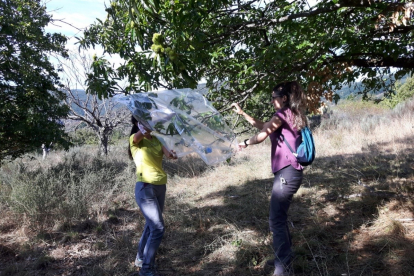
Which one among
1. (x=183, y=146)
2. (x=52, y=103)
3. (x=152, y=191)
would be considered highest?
(x=52, y=103)

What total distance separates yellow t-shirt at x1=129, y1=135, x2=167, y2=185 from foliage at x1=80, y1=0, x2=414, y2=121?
0.62 meters

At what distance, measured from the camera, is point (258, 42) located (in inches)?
155

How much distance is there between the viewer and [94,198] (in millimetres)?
5609

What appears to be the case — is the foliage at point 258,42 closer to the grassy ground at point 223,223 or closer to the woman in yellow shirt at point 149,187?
the woman in yellow shirt at point 149,187

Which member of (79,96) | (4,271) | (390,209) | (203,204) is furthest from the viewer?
(79,96)

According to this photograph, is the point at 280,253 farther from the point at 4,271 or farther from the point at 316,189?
the point at 4,271

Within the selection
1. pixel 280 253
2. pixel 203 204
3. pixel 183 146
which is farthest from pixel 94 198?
pixel 280 253

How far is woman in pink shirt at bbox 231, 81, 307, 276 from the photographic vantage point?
2555mm

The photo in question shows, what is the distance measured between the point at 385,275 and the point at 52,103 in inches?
248

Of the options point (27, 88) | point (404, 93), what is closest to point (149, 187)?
point (27, 88)

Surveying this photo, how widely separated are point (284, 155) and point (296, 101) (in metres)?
0.50

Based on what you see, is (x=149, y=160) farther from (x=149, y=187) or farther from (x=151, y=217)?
(x=151, y=217)

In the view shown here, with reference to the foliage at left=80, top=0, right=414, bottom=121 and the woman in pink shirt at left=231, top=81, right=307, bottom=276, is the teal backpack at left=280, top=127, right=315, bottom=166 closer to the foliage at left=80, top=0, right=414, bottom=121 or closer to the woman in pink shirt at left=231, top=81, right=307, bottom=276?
the woman in pink shirt at left=231, top=81, right=307, bottom=276

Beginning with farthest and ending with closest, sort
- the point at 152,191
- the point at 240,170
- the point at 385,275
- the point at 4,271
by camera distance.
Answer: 1. the point at 240,170
2. the point at 4,271
3. the point at 152,191
4. the point at 385,275
